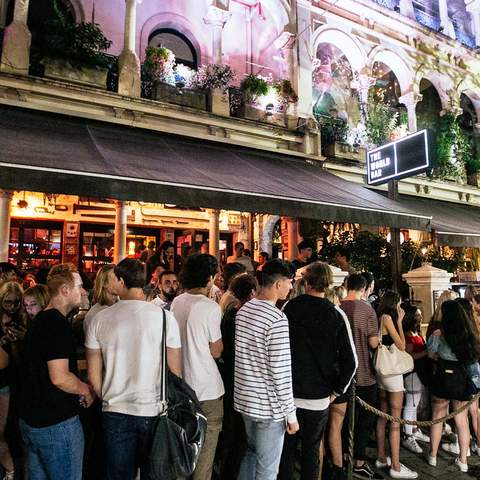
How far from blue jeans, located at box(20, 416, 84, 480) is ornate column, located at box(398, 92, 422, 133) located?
1389cm

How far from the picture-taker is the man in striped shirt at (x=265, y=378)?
2.78m

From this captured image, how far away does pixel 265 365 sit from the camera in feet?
9.28

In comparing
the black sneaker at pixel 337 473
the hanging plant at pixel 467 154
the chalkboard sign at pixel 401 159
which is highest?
the hanging plant at pixel 467 154

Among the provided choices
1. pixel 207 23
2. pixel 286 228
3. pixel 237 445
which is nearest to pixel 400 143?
pixel 286 228

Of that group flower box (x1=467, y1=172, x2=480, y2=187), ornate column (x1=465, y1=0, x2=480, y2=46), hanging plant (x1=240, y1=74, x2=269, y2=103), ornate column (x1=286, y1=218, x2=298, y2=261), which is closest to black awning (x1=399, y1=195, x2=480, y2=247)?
flower box (x1=467, y1=172, x2=480, y2=187)

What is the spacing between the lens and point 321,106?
40.4 feet

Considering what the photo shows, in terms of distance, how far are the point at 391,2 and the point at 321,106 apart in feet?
15.2

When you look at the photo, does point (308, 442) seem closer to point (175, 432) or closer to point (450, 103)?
point (175, 432)

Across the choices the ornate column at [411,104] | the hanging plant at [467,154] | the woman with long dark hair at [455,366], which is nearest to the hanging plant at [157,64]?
the woman with long dark hair at [455,366]

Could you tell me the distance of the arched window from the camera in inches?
413

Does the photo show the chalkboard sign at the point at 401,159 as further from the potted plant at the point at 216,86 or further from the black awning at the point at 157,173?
the potted plant at the point at 216,86

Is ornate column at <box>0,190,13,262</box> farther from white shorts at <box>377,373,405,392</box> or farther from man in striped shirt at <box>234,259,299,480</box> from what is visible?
white shorts at <box>377,373,405,392</box>

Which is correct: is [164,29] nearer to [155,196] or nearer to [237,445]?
[155,196]

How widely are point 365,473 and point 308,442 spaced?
4.59 ft
